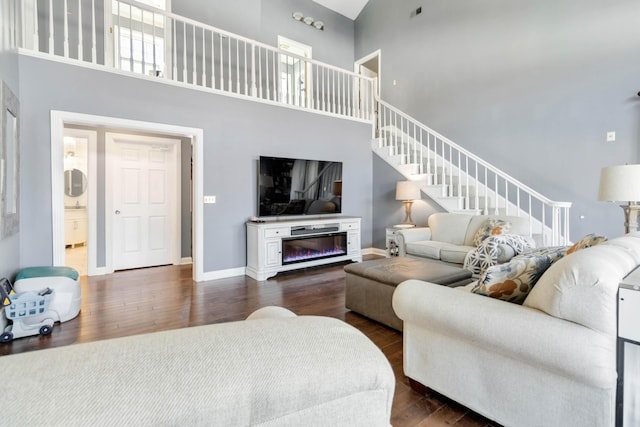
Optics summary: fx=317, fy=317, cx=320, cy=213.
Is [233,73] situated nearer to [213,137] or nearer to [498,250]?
[213,137]

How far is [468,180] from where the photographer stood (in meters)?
5.07

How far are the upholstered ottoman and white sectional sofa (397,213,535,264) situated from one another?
3.86ft

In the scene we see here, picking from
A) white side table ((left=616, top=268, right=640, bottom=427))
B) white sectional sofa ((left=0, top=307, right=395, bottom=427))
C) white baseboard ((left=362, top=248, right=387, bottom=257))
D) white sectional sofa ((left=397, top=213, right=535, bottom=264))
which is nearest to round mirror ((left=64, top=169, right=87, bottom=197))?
white baseboard ((left=362, top=248, right=387, bottom=257))

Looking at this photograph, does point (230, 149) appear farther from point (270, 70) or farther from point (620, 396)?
point (620, 396)

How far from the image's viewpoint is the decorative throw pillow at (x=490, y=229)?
3705mm

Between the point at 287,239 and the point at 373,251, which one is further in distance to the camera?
the point at 373,251

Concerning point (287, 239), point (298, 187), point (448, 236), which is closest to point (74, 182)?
point (298, 187)

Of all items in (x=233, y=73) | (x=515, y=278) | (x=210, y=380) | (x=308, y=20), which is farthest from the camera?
(x=308, y=20)

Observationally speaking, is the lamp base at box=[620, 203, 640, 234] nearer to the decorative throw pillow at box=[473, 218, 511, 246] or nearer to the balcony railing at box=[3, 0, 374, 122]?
the decorative throw pillow at box=[473, 218, 511, 246]

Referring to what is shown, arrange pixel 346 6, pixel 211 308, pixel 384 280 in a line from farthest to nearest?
pixel 346 6 → pixel 211 308 → pixel 384 280

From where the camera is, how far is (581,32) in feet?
13.2

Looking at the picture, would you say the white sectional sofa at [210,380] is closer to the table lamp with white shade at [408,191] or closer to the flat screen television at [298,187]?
the flat screen television at [298,187]

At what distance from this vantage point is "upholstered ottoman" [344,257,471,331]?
8.54ft

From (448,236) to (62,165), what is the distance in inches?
188
